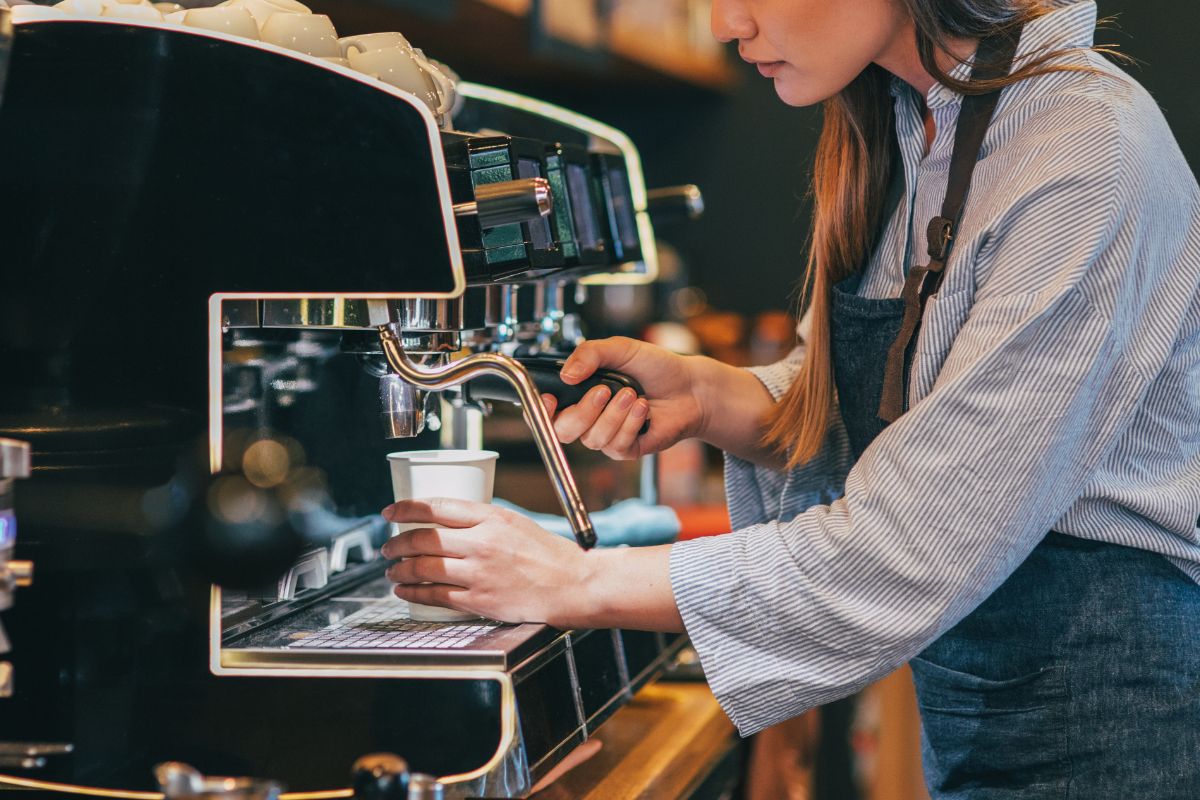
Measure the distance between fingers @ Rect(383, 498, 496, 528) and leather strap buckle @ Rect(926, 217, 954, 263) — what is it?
0.41 m

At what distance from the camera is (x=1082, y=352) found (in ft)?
2.97

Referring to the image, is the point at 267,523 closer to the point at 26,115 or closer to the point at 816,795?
the point at 26,115

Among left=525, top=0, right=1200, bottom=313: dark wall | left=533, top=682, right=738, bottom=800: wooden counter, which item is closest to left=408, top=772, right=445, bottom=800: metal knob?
left=533, top=682, right=738, bottom=800: wooden counter

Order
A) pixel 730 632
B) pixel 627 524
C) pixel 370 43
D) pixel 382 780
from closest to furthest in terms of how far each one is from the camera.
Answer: pixel 382 780 → pixel 730 632 → pixel 370 43 → pixel 627 524

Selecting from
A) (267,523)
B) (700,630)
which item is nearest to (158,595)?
(267,523)

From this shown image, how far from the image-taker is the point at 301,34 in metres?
1.01

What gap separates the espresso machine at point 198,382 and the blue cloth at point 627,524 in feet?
1.44

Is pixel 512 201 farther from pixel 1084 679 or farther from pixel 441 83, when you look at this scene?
pixel 1084 679

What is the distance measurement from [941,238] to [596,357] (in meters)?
0.32

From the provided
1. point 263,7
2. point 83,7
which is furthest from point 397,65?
point 83,7

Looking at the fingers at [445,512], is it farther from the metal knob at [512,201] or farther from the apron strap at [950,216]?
Answer: the apron strap at [950,216]

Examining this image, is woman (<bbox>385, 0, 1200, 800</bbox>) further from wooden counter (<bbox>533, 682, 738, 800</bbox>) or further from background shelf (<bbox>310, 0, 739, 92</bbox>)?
background shelf (<bbox>310, 0, 739, 92</bbox>)

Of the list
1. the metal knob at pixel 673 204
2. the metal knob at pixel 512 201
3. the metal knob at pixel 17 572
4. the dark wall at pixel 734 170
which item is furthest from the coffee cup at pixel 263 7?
the dark wall at pixel 734 170

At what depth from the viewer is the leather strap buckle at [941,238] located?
1.05m
